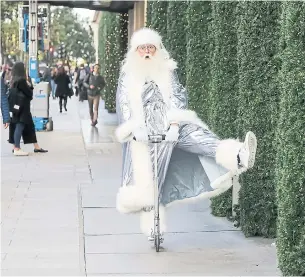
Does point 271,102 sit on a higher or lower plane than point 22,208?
higher

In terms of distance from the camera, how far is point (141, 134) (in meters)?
6.17

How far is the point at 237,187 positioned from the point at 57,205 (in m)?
2.48

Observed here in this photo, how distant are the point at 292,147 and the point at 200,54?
3.89 meters

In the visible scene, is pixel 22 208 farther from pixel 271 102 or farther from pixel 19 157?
pixel 19 157

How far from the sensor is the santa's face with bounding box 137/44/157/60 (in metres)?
6.52

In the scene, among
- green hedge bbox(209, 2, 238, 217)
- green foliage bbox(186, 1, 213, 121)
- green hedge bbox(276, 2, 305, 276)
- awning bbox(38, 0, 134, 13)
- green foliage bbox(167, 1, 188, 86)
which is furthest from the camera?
awning bbox(38, 0, 134, 13)

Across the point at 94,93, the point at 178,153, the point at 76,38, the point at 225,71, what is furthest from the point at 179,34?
the point at 76,38

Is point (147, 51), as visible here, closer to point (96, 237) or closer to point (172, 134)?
point (172, 134)

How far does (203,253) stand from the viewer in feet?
21.2

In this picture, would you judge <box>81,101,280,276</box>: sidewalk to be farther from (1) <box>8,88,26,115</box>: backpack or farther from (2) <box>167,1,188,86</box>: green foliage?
(1) <box>8,88,26,115</box>: backpack

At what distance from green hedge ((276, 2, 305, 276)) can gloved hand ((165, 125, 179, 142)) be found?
1059 millimetres

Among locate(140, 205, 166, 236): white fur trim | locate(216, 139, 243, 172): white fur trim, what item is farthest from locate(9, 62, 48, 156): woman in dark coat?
locate(216, 139, 243, 172): white fur trim

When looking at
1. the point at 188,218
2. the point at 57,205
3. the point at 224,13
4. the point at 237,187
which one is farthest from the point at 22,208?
the point at 224,13

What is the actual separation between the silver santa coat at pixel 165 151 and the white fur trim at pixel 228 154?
0.30 ft
